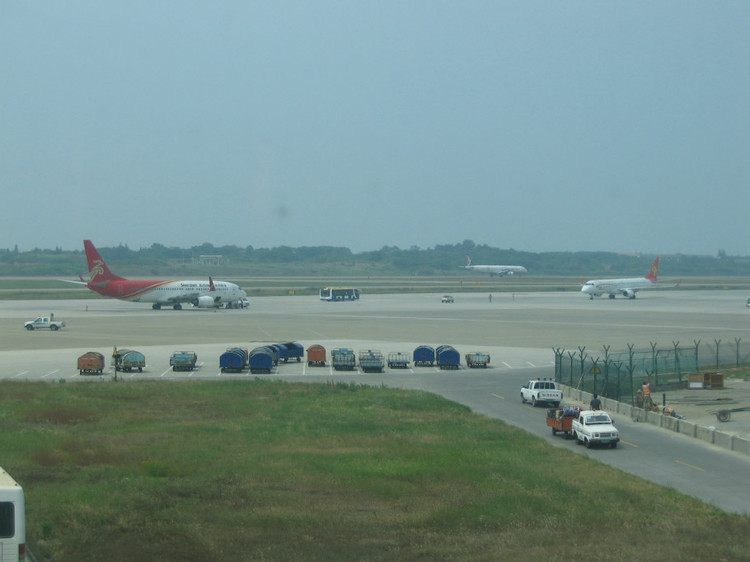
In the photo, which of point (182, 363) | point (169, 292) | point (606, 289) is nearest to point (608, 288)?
point (606, 289)

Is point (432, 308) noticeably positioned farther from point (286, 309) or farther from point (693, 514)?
point (693, 514)

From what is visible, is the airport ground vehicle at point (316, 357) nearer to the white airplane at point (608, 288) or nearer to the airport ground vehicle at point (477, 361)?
the airport ground vehicle at point (477, 361)

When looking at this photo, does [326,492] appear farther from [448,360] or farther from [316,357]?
[316,357]

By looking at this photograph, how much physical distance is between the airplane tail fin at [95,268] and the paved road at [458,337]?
4836mm

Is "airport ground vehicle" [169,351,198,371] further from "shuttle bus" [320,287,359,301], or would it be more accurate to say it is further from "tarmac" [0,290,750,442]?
"shuttle bus" [320,287,359,301]

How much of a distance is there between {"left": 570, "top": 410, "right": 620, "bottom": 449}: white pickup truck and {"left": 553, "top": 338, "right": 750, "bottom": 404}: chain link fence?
1032cm

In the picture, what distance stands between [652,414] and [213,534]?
25511 millimetres

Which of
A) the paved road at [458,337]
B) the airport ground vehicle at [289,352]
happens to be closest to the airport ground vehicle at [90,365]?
the paved road at [458,337]

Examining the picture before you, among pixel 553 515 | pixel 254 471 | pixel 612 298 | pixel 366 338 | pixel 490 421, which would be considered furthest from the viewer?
pixel 612 298

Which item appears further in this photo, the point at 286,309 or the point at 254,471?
the point at 286,309

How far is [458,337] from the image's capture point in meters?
78.6

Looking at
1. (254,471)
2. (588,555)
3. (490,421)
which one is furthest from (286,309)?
(588,555)

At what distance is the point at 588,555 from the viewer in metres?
18.1

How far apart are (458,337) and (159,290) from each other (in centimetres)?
5158
